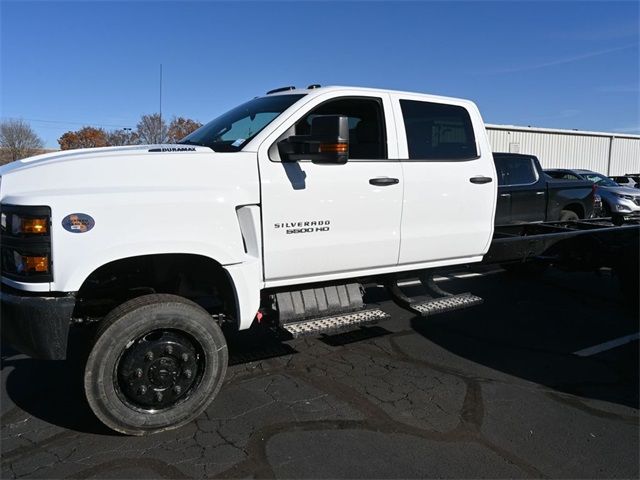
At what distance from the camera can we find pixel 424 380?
443 cm

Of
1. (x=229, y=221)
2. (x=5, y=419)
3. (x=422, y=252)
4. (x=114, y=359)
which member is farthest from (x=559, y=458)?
(x=5, y=419)

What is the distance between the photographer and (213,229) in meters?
3.49

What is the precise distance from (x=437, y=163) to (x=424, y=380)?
1878 mm

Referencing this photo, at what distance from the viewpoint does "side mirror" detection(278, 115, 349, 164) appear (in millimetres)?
3576

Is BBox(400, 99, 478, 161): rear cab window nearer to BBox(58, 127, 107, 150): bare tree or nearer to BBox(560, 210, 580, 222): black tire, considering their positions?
BBox(560, 210, 580, 222): black tire

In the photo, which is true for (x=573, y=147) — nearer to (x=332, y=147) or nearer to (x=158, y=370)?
(x=332, y=147)

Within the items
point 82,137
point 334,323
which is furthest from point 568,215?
point 82,137

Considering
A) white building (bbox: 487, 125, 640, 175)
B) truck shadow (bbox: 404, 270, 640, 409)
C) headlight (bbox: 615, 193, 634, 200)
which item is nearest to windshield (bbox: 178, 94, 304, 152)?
truck shadow (bbox: 404, 270, 640, 409)

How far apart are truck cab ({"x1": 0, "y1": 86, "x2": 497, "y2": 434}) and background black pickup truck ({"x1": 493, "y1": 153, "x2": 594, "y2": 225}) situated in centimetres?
459

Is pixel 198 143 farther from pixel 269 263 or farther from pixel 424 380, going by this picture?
pixel 424 380

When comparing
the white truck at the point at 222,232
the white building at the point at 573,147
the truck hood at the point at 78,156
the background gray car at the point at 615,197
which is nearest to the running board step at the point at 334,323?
the white truck at the point at 222,232

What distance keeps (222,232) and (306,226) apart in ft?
2.22

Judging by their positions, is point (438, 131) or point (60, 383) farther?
point (438, 131)

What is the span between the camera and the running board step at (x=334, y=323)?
3.98 metres
